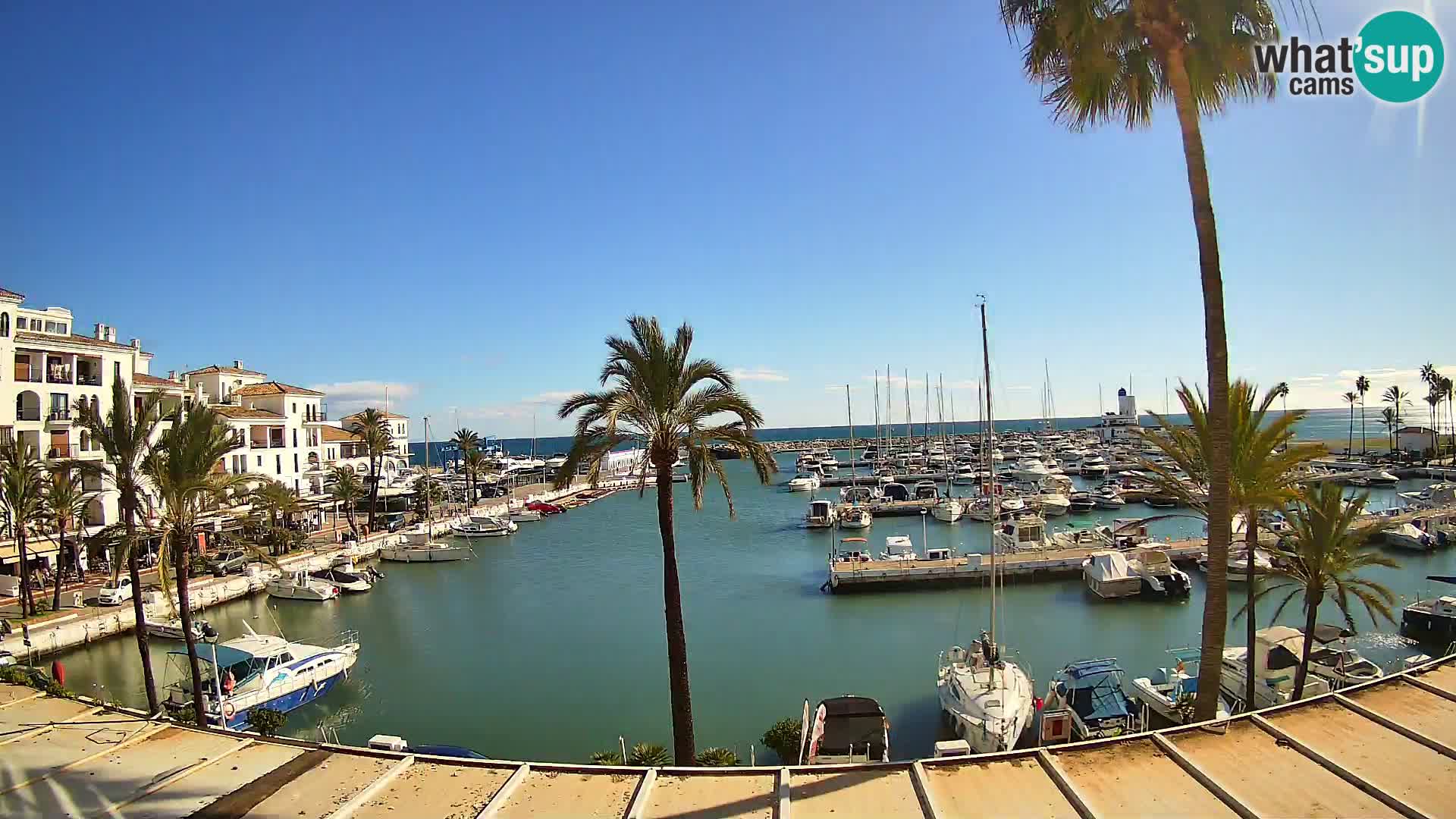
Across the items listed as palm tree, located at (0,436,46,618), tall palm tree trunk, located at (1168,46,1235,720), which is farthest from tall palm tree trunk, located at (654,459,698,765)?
palm tree, located at (0,436,46,618)

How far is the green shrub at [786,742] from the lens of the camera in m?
17.4

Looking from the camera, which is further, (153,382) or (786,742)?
(153,382)

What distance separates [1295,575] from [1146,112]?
440 inches

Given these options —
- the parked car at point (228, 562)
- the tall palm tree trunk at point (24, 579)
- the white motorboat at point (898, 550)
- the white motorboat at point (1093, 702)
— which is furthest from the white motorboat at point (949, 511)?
the tall palm tree trunk at point (24, 579)

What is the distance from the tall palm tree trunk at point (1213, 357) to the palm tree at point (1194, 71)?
11 millimetres

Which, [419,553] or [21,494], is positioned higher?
[21,494]

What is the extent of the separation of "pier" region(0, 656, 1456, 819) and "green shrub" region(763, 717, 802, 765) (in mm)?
9271

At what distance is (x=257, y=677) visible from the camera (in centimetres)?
2300

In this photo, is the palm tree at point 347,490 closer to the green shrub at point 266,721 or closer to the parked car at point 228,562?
the parked car at point 228,562

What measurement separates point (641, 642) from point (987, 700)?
16442 millimetres

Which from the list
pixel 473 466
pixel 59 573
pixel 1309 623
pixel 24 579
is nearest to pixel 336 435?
pixel 473 466

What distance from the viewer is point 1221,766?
26.5ft

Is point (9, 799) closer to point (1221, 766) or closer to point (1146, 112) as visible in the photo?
point (1221, 766)

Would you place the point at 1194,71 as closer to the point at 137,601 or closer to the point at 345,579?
the point at 137,601
